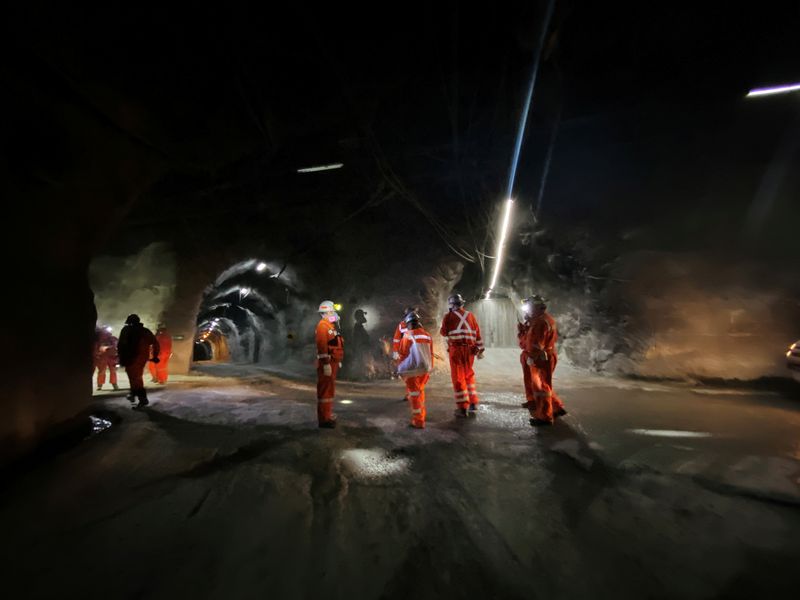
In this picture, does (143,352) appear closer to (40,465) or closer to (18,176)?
(40,465)

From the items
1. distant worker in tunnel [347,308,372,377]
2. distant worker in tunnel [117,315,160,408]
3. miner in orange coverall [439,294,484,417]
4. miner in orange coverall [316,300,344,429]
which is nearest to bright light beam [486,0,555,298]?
miner in orange coverall [439,294,484,417]

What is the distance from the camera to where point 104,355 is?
8289 mm

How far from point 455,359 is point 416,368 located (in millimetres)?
1003

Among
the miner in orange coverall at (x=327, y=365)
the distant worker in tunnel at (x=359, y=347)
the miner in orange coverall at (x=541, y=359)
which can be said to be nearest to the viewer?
the miner in orange coverall at (x=327, y=365)

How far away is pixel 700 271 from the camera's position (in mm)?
9000

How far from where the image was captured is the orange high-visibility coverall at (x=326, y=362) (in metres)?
4.73

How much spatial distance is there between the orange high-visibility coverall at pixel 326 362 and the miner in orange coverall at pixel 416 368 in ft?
3.04

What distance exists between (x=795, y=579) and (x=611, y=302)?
935cm

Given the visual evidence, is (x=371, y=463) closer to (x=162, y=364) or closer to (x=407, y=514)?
(x=407, y=514)

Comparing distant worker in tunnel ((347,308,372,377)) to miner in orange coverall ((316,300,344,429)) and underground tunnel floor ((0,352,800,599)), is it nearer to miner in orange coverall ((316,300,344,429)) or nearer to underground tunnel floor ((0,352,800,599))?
miner in orange coverall ((316,300,344,429))

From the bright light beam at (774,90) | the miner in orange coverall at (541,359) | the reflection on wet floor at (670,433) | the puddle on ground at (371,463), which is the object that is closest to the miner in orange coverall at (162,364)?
the puddle on ground at (371,463)

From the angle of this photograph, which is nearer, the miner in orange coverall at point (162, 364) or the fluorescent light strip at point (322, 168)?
the miner in orange coverall at point (162, 364)

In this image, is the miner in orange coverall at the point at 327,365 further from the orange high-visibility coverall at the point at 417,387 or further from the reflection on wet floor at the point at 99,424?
the reflection on wet floor at the point at 99,424

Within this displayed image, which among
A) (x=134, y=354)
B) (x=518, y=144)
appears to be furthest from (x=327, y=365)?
(x=518, y=144)
